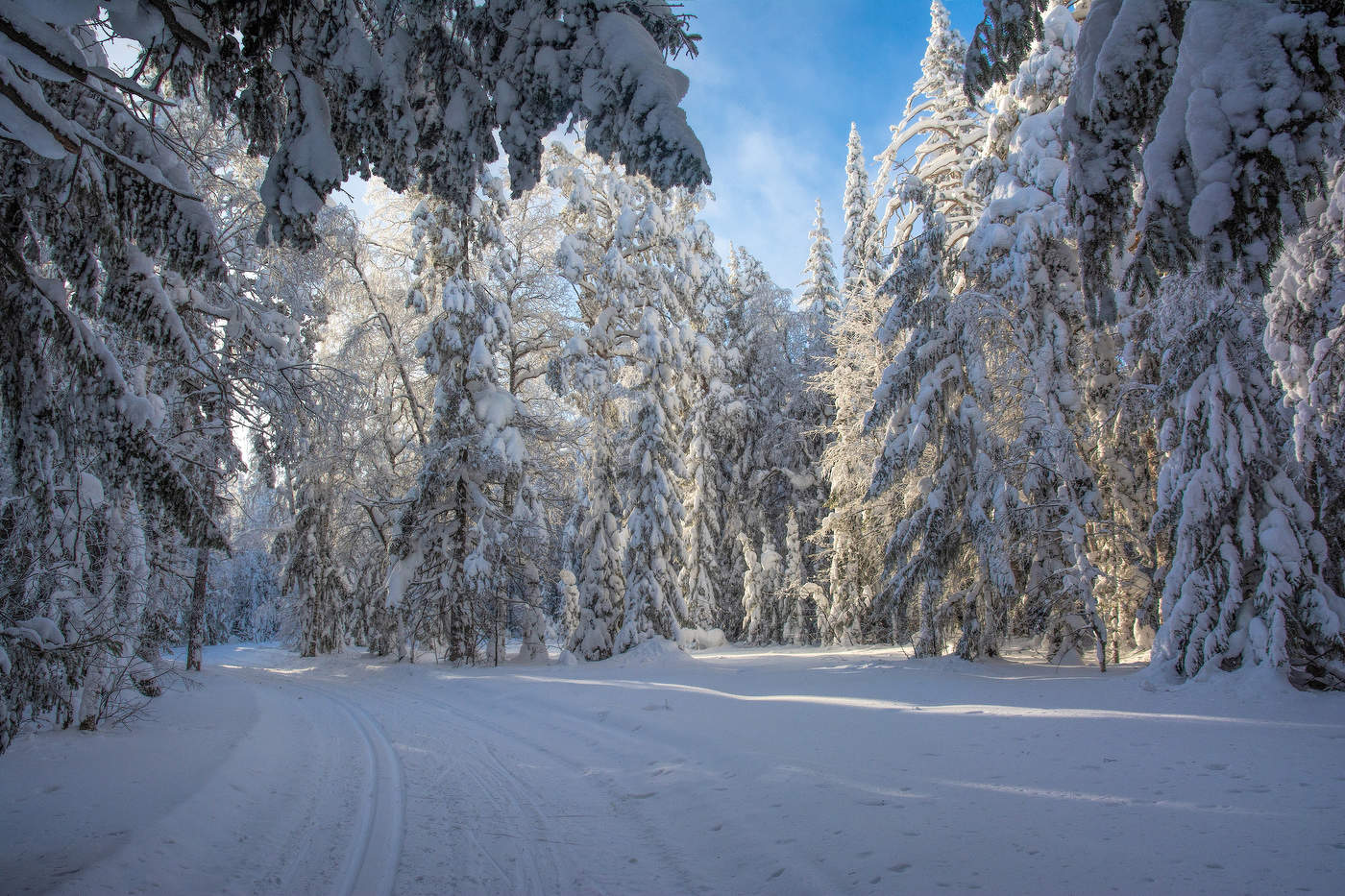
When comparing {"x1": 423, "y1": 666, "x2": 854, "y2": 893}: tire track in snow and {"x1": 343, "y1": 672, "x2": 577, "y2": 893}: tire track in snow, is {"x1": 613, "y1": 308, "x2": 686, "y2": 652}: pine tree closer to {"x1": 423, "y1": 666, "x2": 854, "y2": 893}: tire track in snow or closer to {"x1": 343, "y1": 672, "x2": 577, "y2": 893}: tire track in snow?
{"x1": 423, "y1": 666, "x2": 854, "y2": 893}: tire track in snow

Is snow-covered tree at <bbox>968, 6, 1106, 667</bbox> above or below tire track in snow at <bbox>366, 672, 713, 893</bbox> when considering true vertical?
above

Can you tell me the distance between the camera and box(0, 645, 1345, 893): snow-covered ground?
3676 millimetres

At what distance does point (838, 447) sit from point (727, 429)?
282 inches

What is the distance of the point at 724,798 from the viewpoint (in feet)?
16.9

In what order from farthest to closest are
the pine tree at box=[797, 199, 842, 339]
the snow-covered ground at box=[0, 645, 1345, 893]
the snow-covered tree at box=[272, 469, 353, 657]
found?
the pine tree at box=[797, 199, 842, 339], the snow-covered tree at box=[272, 469, 353, 657], the snow-covered ground at box=[0, 645, 1345, 893]

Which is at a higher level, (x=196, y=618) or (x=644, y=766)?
(x=196, y=618)

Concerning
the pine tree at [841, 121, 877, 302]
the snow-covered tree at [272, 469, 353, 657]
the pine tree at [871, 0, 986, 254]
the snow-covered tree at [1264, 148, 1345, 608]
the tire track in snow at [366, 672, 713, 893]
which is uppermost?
the pine tree at [841, 121, 877, 302]

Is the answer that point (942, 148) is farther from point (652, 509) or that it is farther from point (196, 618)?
point (196, 618)

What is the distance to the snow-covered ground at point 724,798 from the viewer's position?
12.1ft

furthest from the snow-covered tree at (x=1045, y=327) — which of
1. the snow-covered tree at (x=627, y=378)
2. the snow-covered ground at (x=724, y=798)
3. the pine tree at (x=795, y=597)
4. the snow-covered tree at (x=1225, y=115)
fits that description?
the pine tree at (x=795, y=597)

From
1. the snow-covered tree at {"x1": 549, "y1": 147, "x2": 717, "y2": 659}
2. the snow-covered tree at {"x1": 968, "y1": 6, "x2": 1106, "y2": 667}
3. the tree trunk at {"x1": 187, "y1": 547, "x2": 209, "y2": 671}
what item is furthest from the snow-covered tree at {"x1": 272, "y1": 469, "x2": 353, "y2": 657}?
the snow-covered tree at {"x1": 968, "y1": 6, "x2": 1106, "y2": 667}

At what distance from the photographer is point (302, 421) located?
23.2 feet

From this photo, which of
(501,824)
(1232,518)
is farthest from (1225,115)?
(1232,518)

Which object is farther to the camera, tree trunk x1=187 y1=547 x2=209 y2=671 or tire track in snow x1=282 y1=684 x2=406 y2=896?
tree trunk x1=187 y1=547 x2=209 y2=671
